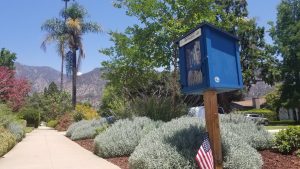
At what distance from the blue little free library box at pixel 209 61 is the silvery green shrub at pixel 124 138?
483 cm

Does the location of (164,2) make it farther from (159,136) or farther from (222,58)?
(222,58)

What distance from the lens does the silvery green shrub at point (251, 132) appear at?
965 cm

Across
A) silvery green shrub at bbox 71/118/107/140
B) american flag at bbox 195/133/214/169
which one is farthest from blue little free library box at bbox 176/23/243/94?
silvery green shrub at bbox 71/118/107/140

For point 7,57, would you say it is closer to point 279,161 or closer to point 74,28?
point 74,28

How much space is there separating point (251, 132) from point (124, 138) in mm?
3734

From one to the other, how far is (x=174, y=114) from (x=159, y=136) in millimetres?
4836

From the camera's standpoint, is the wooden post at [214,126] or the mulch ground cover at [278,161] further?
the mulch ground cover at [278,161]

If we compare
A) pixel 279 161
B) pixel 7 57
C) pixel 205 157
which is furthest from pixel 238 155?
pixel 7 57

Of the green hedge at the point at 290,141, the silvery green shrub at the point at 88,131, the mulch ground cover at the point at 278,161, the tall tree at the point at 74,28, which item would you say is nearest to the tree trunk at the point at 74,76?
the tall tree at the point at 74,28

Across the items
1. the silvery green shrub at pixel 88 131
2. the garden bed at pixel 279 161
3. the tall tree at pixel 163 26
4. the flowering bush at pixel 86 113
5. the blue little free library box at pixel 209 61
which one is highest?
the tall tree at pixel 163 26

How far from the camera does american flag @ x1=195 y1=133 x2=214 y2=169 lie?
6184mm

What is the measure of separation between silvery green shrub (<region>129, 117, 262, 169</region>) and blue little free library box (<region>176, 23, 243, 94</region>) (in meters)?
1.11

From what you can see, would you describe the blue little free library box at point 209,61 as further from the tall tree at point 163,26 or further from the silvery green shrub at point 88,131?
the silvery green shrub at point 88,131

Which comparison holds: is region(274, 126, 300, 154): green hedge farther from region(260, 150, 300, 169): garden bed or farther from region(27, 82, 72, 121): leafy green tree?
region(27, 82, 72, 121): leafy green tree
